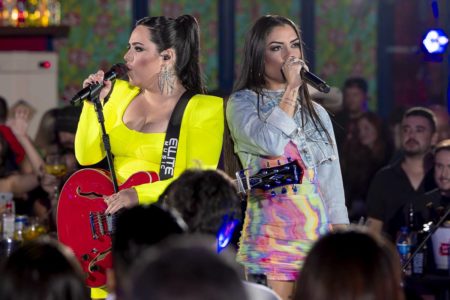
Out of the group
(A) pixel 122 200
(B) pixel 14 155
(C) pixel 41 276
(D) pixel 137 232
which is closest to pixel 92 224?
(A) pixel 122 200

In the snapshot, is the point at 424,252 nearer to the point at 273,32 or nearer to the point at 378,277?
the point at 273,32

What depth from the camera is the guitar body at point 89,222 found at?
499 centimetres

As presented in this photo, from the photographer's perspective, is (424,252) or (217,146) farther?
(424,252)

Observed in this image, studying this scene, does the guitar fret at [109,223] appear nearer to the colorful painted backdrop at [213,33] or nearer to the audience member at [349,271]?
the audience member at [349,271]

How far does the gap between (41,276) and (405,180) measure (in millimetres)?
5241

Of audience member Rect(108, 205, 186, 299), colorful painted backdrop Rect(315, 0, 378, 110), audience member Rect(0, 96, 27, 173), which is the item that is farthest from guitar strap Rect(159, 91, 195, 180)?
colorful painted backdrop Rect(315, 0, 378, 110)

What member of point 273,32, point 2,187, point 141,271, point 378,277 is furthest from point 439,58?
point 141,271

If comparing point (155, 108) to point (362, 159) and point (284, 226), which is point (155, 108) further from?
point (362, 159)

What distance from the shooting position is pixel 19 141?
9008 millimetres

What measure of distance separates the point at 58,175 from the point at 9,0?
311 centimetres

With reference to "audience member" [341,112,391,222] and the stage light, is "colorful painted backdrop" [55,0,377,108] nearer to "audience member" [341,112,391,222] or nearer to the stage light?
"audience member" [341,112,391,222]

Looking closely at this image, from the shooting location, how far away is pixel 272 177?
4672 millimetres

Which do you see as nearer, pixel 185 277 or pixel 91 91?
pixel 185 277

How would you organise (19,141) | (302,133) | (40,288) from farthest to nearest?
(19,141), (302,133), (40,288)
